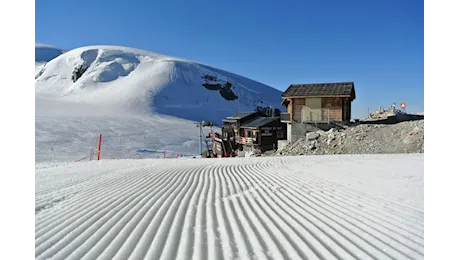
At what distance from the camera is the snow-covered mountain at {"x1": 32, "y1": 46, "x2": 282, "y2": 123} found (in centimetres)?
7519

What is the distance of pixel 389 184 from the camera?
6.76 m

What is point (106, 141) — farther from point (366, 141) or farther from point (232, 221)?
point (232, 221)

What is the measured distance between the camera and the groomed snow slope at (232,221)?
10.3ft

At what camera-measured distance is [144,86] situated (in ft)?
292

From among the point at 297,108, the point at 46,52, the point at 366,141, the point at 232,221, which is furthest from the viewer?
the point at 46,52

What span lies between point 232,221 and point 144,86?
89.7 metres

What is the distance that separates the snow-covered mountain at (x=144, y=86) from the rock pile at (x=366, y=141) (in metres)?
45.7

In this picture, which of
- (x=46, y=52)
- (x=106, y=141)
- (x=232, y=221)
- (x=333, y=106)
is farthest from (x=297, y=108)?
(x=46, y=52)

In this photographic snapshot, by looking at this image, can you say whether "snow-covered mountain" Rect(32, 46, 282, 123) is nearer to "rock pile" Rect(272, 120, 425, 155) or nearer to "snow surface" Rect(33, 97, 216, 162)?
"snow surface" Rect(33, 97, 216, 162)

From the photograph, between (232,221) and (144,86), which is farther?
(144,86)

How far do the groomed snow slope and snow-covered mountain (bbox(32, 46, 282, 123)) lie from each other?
58369 millimetres

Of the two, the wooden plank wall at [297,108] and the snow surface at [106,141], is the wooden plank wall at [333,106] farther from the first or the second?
the snow surface at [106,141]

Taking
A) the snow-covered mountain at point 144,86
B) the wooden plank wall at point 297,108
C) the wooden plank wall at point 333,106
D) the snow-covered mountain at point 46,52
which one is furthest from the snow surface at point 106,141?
the snow-covered mountain at point 46,52
